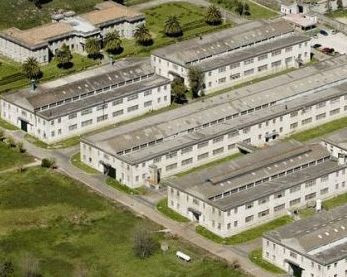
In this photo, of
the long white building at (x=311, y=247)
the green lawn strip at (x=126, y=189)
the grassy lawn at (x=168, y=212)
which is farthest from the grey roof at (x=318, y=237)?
the green lawn strip at (x=126, y=189)

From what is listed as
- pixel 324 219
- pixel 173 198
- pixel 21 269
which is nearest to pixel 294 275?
pixel 324 219

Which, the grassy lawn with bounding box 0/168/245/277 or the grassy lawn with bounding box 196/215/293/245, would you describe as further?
the grassy lawn with bounding box 196/215/293/245

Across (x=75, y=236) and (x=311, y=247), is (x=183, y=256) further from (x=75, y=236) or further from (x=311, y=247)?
(x=311, y=247)

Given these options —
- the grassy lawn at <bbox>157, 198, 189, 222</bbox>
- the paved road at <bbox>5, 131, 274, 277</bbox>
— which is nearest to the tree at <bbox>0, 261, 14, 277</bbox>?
the paved road at <bbox>5, 131, 274, 277</bbox>

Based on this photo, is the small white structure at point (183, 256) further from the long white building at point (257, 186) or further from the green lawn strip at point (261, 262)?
the long white building at point (257, 186)

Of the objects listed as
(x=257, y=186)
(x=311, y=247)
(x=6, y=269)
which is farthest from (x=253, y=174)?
(x=6, y=269)

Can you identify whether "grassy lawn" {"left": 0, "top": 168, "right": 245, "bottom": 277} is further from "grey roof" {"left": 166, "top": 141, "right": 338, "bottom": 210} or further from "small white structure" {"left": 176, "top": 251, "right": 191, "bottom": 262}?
"grey roof" {"left": 166, "top": 141, "right": 338, "bottom": 210}
